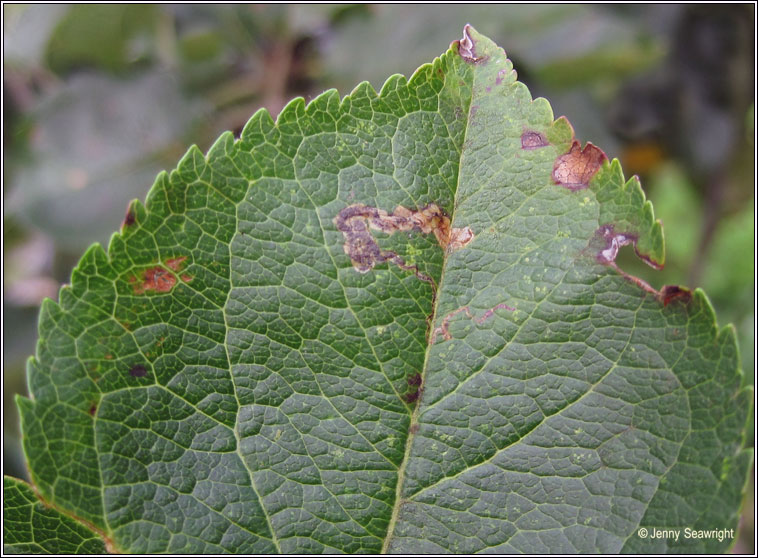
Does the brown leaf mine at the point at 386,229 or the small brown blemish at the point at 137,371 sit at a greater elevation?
the brown leaf mine at the point at 386,229

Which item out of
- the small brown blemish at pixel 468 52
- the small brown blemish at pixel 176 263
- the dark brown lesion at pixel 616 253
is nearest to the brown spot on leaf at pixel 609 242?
the dark brown lesion at pixel 616 253

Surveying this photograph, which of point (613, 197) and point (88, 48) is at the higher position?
point (88, 48)

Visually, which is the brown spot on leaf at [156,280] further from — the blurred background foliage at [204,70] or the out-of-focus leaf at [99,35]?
the out-of-focus leaf at [99,35]

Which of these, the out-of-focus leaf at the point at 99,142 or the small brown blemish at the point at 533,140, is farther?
the out-of-focus leaf at the point at 99,142

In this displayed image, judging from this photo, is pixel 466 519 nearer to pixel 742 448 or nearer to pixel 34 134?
pixel 742 448

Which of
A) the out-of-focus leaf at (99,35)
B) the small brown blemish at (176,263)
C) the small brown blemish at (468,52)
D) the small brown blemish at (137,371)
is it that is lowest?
the small brown blemish at (137,371)

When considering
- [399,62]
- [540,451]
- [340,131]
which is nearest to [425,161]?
[340,131]
